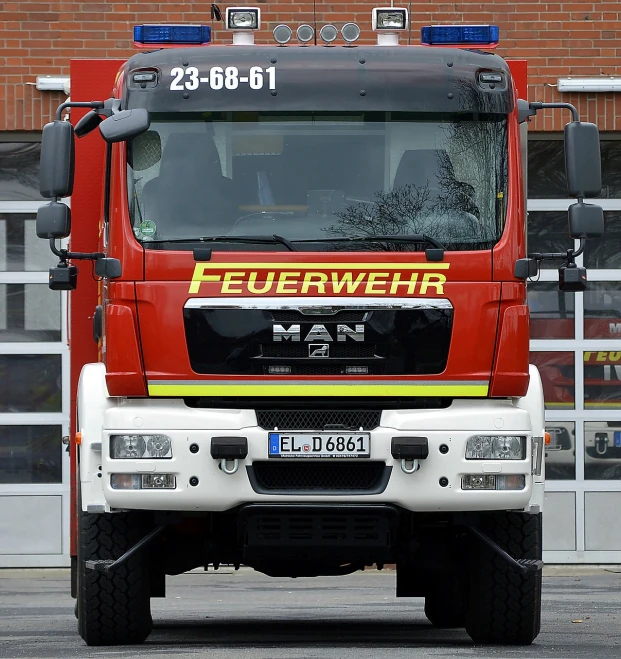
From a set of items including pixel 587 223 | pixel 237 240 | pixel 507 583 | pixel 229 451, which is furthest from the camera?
pixel 507 583

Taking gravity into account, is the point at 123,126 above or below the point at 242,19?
below

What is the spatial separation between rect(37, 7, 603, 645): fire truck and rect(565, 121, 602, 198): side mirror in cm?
1

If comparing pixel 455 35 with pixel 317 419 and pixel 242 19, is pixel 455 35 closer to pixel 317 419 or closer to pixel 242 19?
pixel 242 19

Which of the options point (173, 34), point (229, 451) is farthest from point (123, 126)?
point (229, 451)

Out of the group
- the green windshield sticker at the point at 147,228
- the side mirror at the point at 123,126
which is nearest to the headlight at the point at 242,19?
the side mirror at the point at 123,126

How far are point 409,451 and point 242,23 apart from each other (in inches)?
101

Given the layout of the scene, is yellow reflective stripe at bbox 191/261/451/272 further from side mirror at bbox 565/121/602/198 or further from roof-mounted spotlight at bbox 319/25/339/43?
roof-mounted spotlight at bbox 319/25/339/43

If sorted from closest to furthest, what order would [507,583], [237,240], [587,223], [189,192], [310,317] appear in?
[310,317], [237,240], [189,192], [587,223], [507,583]

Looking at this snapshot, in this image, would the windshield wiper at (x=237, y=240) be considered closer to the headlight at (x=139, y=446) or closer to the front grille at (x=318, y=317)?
the front grille at (x=318, y=317)

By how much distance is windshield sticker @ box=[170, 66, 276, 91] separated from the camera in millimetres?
8195

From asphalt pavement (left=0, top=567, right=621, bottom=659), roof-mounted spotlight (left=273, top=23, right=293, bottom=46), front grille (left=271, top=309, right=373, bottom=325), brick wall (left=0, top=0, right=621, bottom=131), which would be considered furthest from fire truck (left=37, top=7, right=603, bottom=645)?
brick wall (left=0, top=0, right=621, bottom=131)

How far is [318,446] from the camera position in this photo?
778 centimetres

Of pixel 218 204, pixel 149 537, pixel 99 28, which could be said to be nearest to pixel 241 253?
pixel 218 204

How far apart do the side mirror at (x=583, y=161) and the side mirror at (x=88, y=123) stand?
2.31 metres
